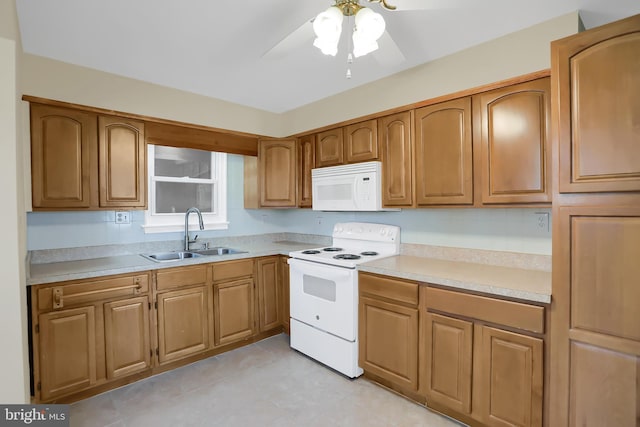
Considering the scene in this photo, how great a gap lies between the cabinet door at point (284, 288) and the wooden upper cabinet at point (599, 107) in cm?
238

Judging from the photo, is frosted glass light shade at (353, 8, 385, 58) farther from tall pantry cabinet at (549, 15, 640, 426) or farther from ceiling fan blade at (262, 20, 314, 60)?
tall pantry cabinet at (549, 15, 640, 426)

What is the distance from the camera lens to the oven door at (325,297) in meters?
2.47

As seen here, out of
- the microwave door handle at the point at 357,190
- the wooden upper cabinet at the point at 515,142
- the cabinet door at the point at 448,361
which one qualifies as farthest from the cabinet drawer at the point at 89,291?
the wooden upper cabinet at the point at 515,142

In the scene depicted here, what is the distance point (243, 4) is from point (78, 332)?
2.34 m

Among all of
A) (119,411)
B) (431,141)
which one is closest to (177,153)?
(119,411)

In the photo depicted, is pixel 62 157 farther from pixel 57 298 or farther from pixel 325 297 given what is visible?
pixel 325 297

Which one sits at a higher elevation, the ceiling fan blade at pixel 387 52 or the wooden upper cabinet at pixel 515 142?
the ceiling fan blade at pixel 387 52

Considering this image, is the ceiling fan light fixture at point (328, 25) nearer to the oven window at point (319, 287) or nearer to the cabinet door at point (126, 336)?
the oven window at point (319, 287)

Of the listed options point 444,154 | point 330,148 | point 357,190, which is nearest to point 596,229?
point 444,154

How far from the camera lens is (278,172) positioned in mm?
3555

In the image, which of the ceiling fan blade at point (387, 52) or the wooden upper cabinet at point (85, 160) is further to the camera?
the wooden upper cabinet at point (85, 160)

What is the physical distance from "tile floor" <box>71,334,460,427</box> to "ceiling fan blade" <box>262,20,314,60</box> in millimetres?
2241

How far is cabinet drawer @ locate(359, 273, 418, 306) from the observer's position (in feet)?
7.06

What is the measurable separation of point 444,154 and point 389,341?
1404mm
